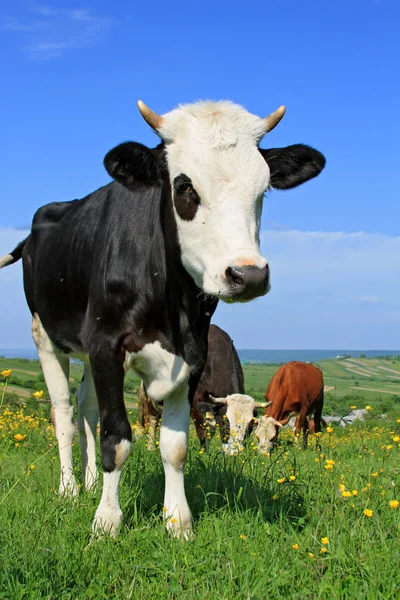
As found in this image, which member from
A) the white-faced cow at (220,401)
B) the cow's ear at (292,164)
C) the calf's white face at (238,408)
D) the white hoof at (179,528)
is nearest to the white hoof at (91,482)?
the white hoof at (179,528)

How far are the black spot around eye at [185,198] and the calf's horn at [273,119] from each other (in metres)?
0.86

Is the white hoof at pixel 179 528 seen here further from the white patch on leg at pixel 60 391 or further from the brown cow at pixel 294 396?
the brown cow at pixel 294 396

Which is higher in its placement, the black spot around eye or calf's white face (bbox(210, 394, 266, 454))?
the black spot around eye

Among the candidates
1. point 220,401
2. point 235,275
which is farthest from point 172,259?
point 220,401

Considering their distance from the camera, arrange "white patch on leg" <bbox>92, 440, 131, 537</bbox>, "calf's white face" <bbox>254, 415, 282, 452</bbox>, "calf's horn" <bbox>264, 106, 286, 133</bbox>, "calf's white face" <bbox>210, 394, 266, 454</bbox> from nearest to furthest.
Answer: "white patch on leg" <bbox>92, 440, 131, 537</bbox> < "calf's horn" <bbox>264, 106, 286, 133</bbox> < "calf's white face" <bbox>254, 415, 282, 452</bbox> < "calf's white face" <bbox>210, 394, 266, 454</bbox>

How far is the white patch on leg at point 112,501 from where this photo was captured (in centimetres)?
448

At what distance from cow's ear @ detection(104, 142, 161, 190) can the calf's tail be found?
3.28 metres

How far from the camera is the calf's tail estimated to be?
7824mm

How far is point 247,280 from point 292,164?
66.4 inches

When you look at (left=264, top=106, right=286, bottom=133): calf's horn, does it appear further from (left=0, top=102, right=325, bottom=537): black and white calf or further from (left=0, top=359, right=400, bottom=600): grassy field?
(left=0, top=359, right=400, bottom=600): grassy field

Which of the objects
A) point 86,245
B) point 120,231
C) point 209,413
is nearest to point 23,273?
point 86,245

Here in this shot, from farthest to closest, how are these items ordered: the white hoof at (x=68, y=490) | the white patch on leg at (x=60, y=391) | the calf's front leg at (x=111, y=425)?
the white patch on leg at (x=60, y=391)
the white hoof at (x=68, y=490)
the calf's front leg at (x=111, y=425)

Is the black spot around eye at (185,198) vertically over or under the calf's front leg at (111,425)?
over

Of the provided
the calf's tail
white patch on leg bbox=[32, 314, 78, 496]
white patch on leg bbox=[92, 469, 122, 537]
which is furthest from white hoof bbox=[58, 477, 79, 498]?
the calf's tail
